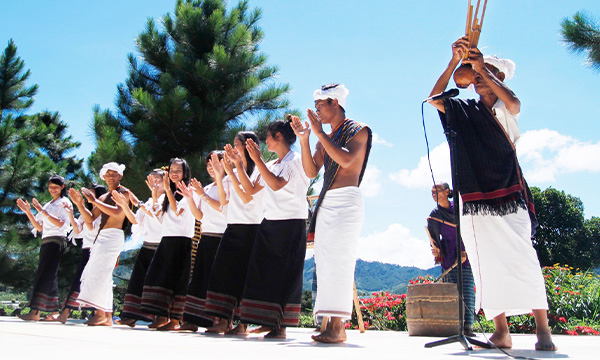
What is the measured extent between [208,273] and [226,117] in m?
7.23

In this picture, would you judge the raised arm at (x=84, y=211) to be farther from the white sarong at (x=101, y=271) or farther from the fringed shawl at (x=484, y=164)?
the fringed shawl at (x=484, y=164)

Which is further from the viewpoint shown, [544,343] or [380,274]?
[380,274]

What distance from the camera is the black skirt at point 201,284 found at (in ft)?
14.6

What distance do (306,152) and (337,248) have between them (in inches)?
26.2

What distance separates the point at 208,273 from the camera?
460 cm

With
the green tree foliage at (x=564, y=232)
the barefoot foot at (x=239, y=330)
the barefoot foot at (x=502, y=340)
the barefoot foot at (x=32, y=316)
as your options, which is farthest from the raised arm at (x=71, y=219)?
the green tree foliage at (x=564, y=232)

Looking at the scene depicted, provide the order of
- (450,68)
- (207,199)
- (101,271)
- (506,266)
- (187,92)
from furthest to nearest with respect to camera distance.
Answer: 1. (187,92)
2. (101,271)
3. (207,199)
4. (450,68)
5. (506,266)

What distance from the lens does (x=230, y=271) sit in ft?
14.1

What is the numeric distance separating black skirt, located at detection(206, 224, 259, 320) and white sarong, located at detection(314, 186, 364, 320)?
97 centimetres

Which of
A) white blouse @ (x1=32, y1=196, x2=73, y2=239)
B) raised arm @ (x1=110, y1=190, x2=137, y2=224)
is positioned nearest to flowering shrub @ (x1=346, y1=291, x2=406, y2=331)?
raised arm @ (x1=110, y1=190, x2=137, y2=224)

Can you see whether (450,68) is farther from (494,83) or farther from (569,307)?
(569,307)

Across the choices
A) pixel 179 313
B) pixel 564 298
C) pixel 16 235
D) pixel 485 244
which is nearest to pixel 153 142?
pixel 16 235

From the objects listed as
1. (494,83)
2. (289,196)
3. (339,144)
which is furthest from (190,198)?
(494,83)

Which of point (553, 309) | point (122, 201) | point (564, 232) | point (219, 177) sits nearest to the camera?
point (219, 177)
